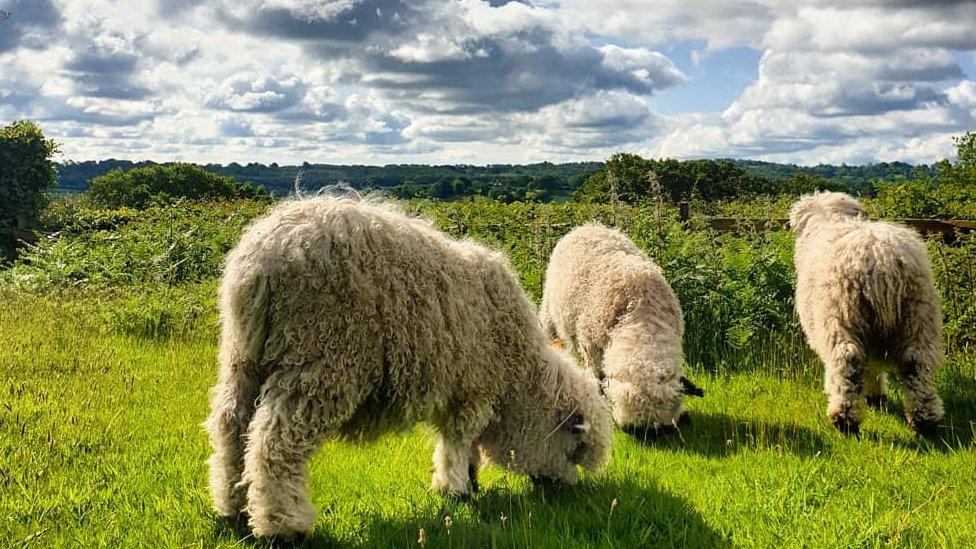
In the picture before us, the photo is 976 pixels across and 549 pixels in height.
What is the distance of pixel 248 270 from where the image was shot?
3.44 metres

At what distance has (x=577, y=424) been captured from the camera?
452 cm

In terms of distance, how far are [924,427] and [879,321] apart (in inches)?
36.5

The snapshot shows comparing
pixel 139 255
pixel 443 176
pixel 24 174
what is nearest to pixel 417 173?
pixel 443 176

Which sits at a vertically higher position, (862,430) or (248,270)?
(248,270)

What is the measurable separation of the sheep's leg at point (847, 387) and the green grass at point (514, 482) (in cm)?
17

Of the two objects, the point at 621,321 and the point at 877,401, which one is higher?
the point at 621,321

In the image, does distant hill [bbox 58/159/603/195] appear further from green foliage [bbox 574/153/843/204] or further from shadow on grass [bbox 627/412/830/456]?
shadow on grass [bbox 627/412/830/456]

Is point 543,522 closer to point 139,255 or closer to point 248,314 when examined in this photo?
point 248,314

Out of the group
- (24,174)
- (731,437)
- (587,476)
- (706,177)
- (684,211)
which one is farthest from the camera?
(706,177)

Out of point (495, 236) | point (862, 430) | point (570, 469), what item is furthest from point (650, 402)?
point (495, 236)

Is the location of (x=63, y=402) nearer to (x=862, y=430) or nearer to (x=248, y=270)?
(x=248, y=270)

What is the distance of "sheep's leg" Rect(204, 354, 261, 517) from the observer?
3.58m

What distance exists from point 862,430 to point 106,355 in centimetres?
734

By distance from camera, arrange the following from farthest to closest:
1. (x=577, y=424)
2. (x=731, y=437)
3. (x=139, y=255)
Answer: (x=139, y=255), (x=731, y=437), (x=577, y=424)
